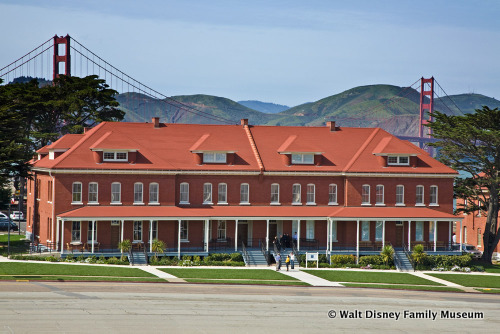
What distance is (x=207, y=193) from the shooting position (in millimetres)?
69312

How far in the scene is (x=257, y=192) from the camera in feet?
231

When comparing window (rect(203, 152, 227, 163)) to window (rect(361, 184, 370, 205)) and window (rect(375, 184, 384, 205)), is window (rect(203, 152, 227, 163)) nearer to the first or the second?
window (rect(361, 184, 370, 205))

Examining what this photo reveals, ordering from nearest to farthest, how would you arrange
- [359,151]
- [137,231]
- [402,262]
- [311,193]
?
[137,231] → [402,262] → [311,193] → [359,151]

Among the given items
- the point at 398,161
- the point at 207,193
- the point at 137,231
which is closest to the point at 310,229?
the point at 207,193

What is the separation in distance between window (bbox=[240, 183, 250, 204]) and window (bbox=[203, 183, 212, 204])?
9.25 ft

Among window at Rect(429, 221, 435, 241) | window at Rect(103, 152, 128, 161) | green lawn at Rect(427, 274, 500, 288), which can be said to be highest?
window at Rect(103, 152, 128, 161)

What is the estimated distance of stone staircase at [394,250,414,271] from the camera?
65.7 m

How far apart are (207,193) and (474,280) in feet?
77.2

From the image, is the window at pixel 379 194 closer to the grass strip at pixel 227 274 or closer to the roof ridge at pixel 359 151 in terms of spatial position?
the roof ridge at pixel 359 151

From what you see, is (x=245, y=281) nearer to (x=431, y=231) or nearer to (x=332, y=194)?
(x=332, y=194)

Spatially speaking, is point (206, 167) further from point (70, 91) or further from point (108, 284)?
point (70, 91)

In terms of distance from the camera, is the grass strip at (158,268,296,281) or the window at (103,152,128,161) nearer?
the grass strip at (158,268,296,281)

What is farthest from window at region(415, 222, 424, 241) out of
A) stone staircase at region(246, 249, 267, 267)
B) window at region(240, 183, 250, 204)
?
window at region(240, 183, 250, 204)

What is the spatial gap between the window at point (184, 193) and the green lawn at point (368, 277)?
13679mm
